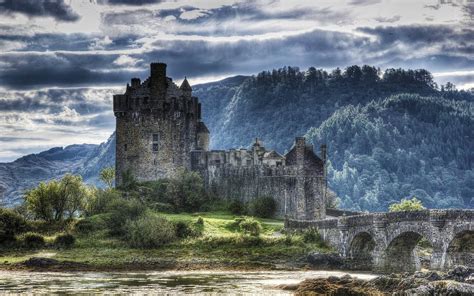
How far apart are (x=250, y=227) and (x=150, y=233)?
8.59 metres

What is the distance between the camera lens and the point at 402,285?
148 feet

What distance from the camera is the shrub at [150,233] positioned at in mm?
72062

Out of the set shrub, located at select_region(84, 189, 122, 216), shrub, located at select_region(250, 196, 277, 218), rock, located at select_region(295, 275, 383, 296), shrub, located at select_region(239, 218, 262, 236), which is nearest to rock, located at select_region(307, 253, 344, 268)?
shrub, located at select_region(239, 218, 262, 236)

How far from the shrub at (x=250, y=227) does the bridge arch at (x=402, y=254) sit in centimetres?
1499

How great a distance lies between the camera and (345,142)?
656 ft

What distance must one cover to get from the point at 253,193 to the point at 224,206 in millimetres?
3290

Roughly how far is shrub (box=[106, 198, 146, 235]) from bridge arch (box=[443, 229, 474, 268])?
3100 centimetres

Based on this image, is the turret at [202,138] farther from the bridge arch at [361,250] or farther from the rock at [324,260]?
the bridge arch at [361,250]

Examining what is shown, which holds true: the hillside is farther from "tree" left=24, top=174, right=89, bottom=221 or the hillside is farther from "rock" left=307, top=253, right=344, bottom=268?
"rock" left=307, top=253, right=344, bottom=268

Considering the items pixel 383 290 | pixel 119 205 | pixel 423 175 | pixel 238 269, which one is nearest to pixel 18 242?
pixel 119 205

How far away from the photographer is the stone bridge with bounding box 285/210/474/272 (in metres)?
54.1

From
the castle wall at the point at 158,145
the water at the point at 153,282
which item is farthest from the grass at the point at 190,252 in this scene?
the castle wall at the point at 158,145

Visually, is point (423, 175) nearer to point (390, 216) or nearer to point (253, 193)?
point (253, 193)

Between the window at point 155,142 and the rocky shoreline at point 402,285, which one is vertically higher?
the window at point 155,142
